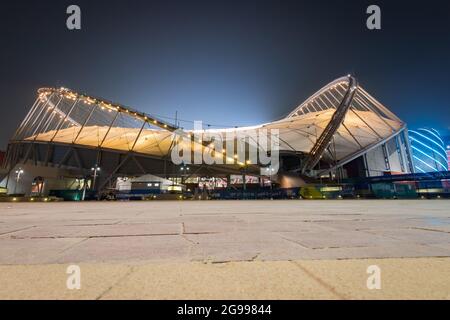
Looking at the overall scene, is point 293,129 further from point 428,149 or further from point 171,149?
point 428,149

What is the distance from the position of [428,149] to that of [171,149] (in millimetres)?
122693

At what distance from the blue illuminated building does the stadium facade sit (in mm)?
68720

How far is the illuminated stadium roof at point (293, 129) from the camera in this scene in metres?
48.0

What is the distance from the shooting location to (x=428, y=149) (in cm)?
11494

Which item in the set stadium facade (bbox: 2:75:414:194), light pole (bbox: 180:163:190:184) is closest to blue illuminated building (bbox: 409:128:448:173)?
stadium facade (bbox: 2:75:414:194)

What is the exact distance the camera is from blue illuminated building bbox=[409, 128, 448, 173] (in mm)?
109500

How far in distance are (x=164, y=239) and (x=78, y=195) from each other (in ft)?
143

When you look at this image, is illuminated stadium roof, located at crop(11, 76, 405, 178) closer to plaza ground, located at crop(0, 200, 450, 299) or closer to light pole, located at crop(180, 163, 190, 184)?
light pole, located at crop(180, 163, 190, 184)

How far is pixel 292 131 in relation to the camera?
57.1 meters

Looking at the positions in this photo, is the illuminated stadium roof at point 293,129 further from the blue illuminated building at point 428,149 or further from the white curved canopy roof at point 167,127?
the blue illuminated building at point 428,149

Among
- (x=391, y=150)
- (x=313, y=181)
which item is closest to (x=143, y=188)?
(x=313, y=181)

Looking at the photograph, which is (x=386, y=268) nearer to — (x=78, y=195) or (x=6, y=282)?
(x=6, y=282)

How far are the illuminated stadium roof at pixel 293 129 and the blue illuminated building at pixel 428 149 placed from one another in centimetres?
6891

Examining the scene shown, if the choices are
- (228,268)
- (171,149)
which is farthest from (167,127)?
(228,268)
